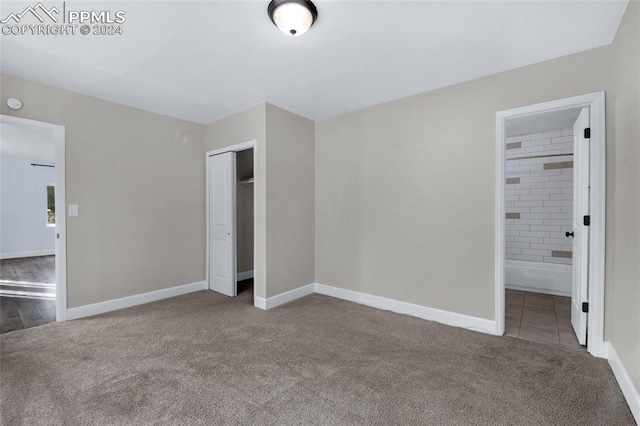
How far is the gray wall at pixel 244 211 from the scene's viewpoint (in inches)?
200

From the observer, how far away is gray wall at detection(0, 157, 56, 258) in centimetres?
709

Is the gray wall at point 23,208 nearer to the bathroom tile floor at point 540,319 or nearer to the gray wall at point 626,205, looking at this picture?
the bathroom tile floor at point 540,319

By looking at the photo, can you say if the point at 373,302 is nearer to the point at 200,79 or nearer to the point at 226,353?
the point at 226,353

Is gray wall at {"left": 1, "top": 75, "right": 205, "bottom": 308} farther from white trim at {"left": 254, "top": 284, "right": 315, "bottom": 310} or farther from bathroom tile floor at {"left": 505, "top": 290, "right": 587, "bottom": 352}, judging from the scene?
bathroom tile floor at {"left": 505, "top": 290, "right": 587, "bottom": 352}

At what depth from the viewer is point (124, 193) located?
12.0ft

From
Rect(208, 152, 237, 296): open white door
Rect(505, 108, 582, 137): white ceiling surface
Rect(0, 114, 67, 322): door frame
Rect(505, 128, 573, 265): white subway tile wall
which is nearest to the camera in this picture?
Rect(505, 108, 582, 137): white ceiling surface

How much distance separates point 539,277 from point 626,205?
2.76 metres

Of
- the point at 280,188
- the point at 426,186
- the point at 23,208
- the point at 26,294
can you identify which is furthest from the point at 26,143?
the point at 426,186

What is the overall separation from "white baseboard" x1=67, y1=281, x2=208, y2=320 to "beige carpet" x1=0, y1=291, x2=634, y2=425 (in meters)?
0.19

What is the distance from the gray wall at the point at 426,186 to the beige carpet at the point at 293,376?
566 mm

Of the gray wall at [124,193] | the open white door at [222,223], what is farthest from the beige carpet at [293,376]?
the open white door at [222,223]

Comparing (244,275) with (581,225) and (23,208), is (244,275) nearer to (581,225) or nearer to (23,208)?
(581,225)

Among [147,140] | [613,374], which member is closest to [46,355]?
[147,140]

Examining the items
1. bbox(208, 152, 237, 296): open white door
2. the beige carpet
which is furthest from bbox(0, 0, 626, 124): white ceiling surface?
the beige carpet
